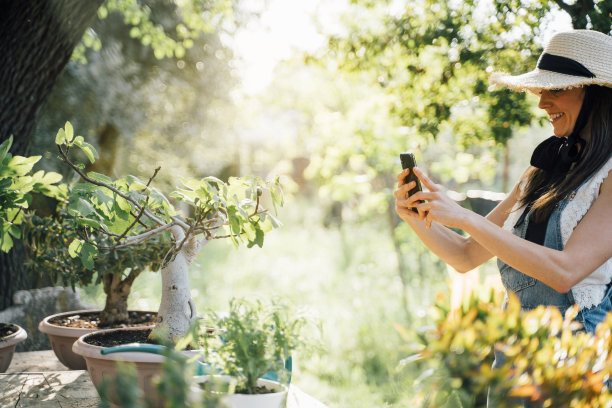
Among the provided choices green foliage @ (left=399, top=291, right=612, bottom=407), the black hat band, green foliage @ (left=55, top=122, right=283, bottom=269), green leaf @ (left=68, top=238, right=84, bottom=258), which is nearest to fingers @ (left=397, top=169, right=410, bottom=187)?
green foliage @ (left=55, top=122, right=283, bottom=269)

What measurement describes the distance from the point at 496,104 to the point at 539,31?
0.54 metres

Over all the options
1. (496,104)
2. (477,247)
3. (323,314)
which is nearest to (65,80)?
(323,314)

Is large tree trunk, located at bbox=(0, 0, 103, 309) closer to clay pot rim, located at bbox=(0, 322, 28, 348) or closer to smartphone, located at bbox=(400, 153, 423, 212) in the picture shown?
clay pot rim, located at bbox=(0, 322, 28, 348)

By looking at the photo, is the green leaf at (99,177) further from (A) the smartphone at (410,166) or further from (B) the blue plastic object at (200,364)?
(A) the smartphone at (410,166)

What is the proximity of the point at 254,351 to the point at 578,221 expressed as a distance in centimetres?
97

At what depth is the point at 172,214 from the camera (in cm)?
171

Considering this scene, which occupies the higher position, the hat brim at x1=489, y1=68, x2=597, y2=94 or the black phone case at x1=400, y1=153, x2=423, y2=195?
the hat brim at x1=489, y1=68, x2=597, y2=94

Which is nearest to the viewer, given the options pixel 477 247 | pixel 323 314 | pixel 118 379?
pixel 118 379

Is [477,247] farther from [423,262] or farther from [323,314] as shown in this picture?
[423,262]

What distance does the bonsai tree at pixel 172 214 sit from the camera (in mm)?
1543

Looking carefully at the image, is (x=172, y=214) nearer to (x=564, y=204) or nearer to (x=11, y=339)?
(x=11, y=339)

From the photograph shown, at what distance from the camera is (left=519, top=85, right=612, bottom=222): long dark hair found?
5.15ft

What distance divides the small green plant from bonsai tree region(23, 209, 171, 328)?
4.00ft

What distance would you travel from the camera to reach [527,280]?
1.64m
